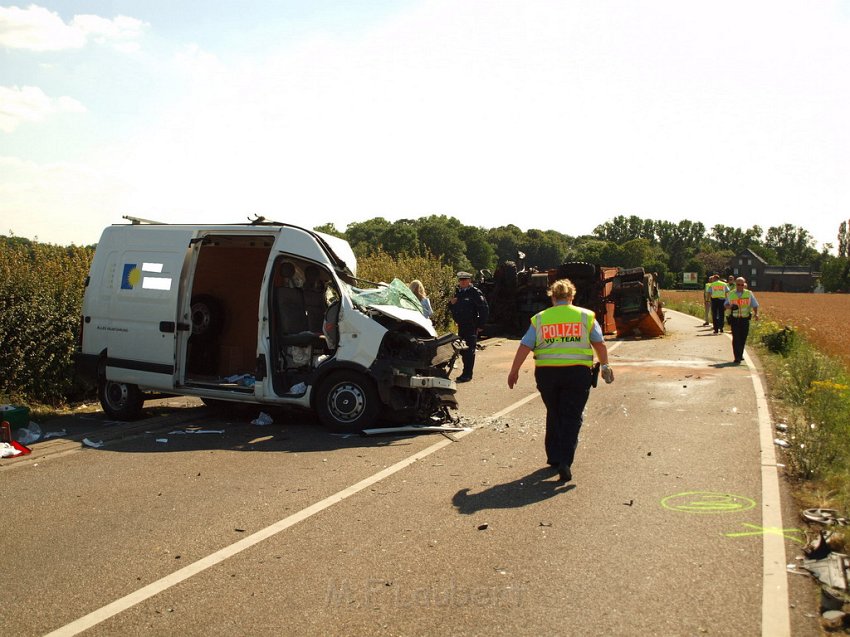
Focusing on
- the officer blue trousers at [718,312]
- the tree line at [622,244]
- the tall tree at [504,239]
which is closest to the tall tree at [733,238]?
the tree line at [622,244]

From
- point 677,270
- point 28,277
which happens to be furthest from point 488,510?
point 677,270

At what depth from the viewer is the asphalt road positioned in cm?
436

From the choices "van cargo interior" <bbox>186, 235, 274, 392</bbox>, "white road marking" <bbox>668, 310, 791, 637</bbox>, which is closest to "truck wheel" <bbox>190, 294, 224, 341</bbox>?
"van cargo interior" <bbox>186, 235, 274, 392</bbox>

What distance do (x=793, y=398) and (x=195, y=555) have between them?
30.5 ft

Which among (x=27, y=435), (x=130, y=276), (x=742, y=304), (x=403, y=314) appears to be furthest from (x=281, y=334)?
(x=742, y=304)

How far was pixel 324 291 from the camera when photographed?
11055mm

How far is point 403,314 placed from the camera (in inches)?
395

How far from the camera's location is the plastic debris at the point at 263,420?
10375 mm

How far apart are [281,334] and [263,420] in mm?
1211

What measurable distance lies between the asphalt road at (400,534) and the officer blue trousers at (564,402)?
27 cm

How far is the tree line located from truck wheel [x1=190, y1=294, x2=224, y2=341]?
47223 millimetres

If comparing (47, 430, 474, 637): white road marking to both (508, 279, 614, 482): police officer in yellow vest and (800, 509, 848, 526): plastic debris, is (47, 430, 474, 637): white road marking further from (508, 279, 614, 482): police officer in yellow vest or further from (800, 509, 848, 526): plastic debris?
(800, 509, 848, 526): plastic debris

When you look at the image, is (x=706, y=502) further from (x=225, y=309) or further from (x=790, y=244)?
(x=790, y=244)

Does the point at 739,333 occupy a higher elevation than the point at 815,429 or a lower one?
higher
